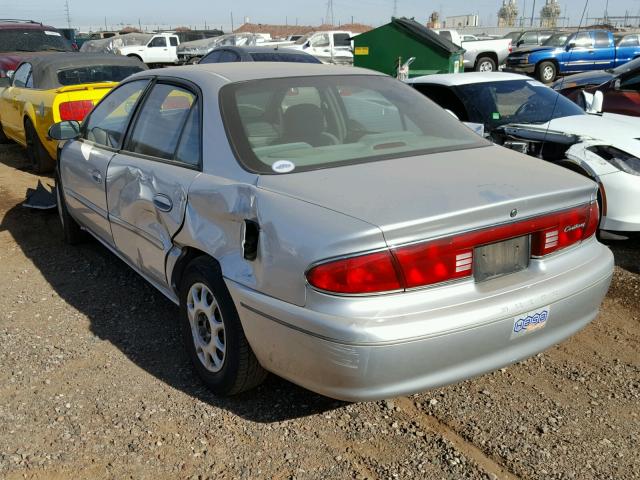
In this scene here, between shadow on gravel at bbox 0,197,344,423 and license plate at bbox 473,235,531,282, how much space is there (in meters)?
1.04

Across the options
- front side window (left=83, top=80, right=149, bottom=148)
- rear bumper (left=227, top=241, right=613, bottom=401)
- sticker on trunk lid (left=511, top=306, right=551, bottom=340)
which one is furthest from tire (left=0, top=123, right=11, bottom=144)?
sticker on trunk lid (left=511, top=306, right=551, bottom=340)

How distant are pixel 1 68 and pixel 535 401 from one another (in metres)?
12.4

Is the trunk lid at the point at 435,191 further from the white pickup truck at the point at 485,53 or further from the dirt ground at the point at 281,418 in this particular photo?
the white pickup truck at the point at 485,53

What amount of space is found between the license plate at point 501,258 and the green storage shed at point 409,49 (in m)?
10.2

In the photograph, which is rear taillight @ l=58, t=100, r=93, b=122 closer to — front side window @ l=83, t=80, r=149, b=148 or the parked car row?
front side window @ l=83, t=80, r=149, b=148

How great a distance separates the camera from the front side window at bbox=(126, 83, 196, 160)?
3.43 meters

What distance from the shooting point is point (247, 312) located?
2.66 m

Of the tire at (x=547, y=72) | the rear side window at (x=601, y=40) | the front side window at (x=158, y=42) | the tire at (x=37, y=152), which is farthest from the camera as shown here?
the front side window at (x=158, y=42)

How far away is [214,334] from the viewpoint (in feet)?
9.95

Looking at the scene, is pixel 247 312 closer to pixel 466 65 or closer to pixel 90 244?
pixel 90 244

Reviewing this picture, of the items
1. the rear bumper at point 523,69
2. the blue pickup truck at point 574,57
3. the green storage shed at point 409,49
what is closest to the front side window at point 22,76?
the green storage shed at point 409,49

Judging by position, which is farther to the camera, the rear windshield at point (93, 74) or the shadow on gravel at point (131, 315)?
the rear windshield at point (93, 74)

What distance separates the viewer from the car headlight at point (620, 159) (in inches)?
191

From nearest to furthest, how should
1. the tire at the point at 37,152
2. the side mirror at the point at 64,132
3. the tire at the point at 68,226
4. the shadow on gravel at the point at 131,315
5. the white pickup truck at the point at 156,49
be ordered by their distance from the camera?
the shadow on gravel at the point at 131,315
the side mirror at the point at 64,132
the tire at the point at 68,226
the tire at the point at 37,152
the white pickup truck at the point at 156,49
